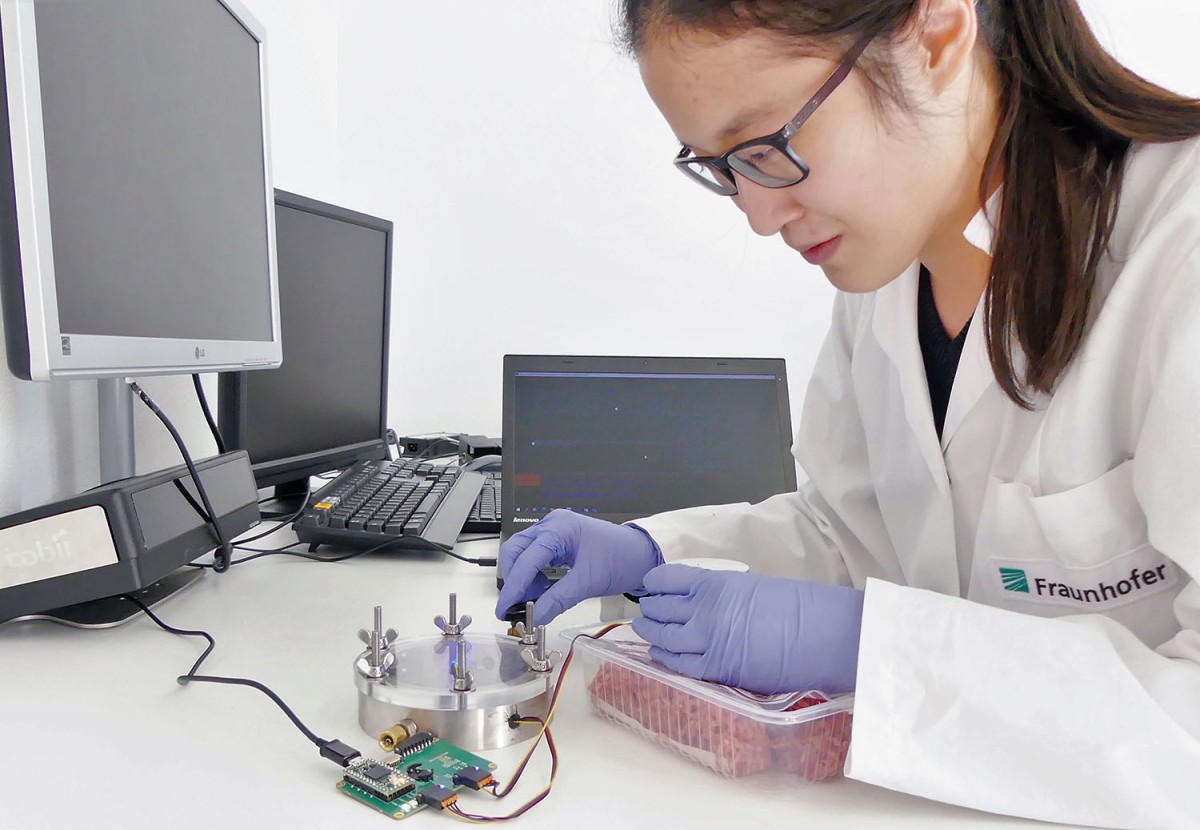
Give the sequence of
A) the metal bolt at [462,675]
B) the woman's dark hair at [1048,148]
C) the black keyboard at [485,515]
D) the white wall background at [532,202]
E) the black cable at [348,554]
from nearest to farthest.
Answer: the metal bolt at [462,675] < the woman's dark hair at [1048,148] < the black cable at [348,554] < the black keyboard at [485,515] < the white wall background at [532,202]

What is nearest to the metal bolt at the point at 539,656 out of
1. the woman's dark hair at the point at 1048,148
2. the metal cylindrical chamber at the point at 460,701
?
the metal cylindrical chamber at the point at 460,701

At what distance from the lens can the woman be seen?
54 centimetres

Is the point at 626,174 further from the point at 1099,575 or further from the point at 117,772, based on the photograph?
the point at 117,772

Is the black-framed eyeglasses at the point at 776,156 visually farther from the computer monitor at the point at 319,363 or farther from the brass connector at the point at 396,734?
the computer monitor at the point at 319,363

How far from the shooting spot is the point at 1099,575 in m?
0.70

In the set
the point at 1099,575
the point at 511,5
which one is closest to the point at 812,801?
the point at 1099,575

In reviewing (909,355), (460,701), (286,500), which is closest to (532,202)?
(286,500)

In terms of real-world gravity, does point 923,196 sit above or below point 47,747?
above

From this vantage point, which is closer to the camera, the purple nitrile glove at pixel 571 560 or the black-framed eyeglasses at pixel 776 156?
the black-framed eyeglasses at pixel 776 156

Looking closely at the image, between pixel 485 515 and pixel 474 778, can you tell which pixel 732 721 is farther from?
pixel 485 515

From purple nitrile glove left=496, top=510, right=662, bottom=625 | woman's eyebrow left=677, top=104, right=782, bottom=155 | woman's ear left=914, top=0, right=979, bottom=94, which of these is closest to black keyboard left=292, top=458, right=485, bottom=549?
purple nitrile glove left=496, top=510, right=662, bottom=625

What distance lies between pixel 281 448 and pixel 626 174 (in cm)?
114

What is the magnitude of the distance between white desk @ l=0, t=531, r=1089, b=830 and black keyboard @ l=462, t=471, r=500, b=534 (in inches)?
17.2

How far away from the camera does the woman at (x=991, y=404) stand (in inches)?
21.1
